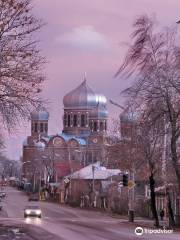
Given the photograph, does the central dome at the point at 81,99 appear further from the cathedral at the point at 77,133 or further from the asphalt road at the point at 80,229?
the asphalt road at the point at 80,229

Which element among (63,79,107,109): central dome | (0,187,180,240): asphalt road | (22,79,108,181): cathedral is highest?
(63,79,107,109): central dome

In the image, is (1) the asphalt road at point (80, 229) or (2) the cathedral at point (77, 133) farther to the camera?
(2) the cathedral at point (77, 133)

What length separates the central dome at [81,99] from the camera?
158250 millimetres

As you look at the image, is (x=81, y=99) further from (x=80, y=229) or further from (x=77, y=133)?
(x=80, y=229)

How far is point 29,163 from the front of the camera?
169m

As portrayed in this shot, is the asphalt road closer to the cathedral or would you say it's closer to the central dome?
the cathedral

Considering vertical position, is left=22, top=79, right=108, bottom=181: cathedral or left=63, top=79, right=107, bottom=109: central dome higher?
left=63, top=79, right=107, bottom=109: central dome

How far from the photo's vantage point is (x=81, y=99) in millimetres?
158500

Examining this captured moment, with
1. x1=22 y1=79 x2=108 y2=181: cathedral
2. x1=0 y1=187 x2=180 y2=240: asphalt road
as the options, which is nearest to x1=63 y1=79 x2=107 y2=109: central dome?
x1=22 y1=79 x2=108 y2=181: cathedral

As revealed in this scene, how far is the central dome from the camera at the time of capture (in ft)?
519

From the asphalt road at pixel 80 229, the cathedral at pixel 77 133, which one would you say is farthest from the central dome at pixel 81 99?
the asphalt road at pixel 80 229

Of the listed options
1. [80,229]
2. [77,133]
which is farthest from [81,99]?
[80,229]

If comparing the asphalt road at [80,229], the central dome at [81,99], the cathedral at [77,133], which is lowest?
the asphalt road at [80,229]

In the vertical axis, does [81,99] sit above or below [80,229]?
above
